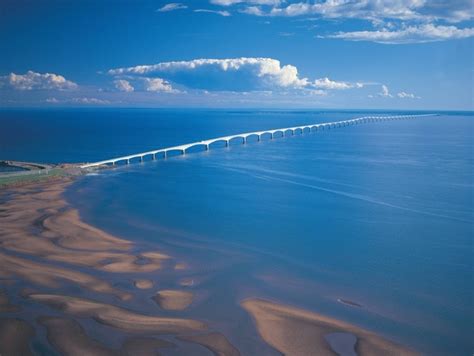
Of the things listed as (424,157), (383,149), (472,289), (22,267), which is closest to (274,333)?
(472,289)

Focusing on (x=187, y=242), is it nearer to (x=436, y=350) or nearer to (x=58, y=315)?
(x=58, y=315)

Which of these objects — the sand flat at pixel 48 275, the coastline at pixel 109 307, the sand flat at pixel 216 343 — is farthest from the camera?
the sand flat at pixel 48 275

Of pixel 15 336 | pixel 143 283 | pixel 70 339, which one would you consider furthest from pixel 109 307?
pixel 15 336

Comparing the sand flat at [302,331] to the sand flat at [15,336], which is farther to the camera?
the sand flat at [302,331]

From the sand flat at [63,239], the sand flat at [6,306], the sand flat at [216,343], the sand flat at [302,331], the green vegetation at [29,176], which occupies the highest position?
the green vegetation at [29,176]

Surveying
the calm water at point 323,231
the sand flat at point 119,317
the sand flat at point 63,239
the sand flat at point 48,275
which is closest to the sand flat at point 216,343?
the sand flat at point 119,317

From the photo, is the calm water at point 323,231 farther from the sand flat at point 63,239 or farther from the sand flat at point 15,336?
the sand flat at point 15,336
